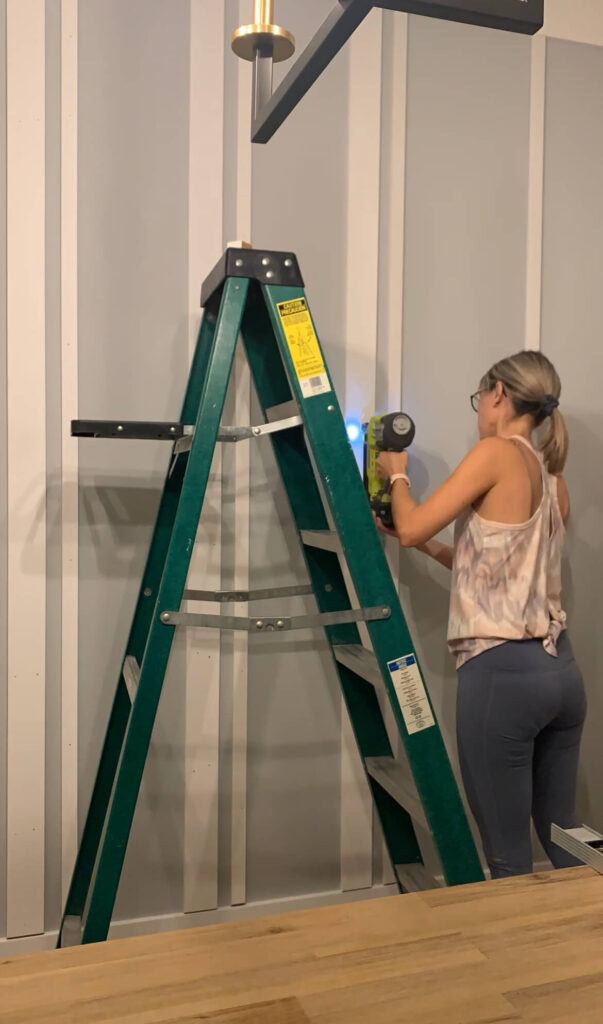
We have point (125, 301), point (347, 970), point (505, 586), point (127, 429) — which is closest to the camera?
point (347, 970)

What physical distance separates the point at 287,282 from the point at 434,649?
1.21m

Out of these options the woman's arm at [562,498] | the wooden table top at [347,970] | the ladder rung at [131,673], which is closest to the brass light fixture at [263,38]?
A: the wooden table top at [347,970]

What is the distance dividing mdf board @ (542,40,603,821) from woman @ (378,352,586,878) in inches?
21.3

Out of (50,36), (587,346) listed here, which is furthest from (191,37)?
(587,346)

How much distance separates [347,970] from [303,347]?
116cm

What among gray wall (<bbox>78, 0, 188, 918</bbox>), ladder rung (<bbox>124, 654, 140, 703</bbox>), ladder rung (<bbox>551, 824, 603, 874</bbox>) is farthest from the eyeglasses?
ladder rung (<bbox>551, 824, 603, 874</bbox>)

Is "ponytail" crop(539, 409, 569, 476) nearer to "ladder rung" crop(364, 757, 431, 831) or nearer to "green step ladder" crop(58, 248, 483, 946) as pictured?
"green step ladder" crop(58, 248, 483, 946)

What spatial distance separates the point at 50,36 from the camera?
202 cm

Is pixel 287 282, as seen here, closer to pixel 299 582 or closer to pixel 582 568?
pixel 299 582

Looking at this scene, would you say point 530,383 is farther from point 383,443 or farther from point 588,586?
point 588,586

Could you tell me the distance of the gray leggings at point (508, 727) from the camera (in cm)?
191

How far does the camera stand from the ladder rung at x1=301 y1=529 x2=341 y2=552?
5.87ft

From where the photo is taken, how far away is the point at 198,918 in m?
2.22

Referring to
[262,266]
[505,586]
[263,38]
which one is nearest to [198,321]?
[262,266]
